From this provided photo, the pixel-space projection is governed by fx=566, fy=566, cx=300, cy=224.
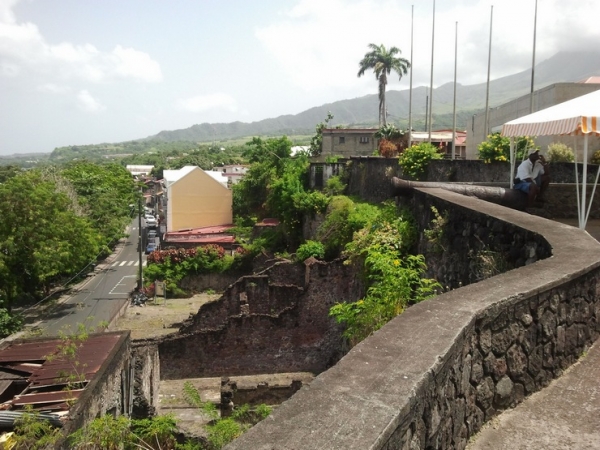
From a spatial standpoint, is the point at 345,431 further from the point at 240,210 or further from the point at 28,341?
the point at 240,210

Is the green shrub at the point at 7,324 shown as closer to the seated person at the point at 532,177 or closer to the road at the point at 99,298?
the road at the point at 99,298

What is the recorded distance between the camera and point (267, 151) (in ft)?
111

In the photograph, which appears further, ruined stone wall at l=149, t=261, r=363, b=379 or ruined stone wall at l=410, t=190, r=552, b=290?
ruined stone wall at l=149, t=261, r=363, b=379

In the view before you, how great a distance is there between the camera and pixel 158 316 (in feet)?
76.9

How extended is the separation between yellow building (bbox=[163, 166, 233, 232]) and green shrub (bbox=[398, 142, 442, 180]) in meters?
19.9

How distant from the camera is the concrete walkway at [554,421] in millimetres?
3291

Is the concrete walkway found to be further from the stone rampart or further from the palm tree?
the palm tree

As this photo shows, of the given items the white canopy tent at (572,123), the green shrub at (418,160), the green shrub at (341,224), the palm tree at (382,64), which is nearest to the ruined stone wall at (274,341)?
the green shrub at (341,224)

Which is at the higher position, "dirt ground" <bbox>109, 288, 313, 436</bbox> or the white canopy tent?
the white canopy tent

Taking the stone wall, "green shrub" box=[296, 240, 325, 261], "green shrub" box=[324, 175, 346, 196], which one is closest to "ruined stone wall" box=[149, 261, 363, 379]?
"green shrub" box=[296, 240, 325, 261]

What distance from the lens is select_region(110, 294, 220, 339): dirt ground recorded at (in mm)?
21066

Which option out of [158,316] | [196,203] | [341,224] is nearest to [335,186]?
[341,224]

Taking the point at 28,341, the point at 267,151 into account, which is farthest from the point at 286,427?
the point at 267,151

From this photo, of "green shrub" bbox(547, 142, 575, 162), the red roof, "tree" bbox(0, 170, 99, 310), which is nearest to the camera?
"green shrub" bbox(547, 142, 575, 162)
